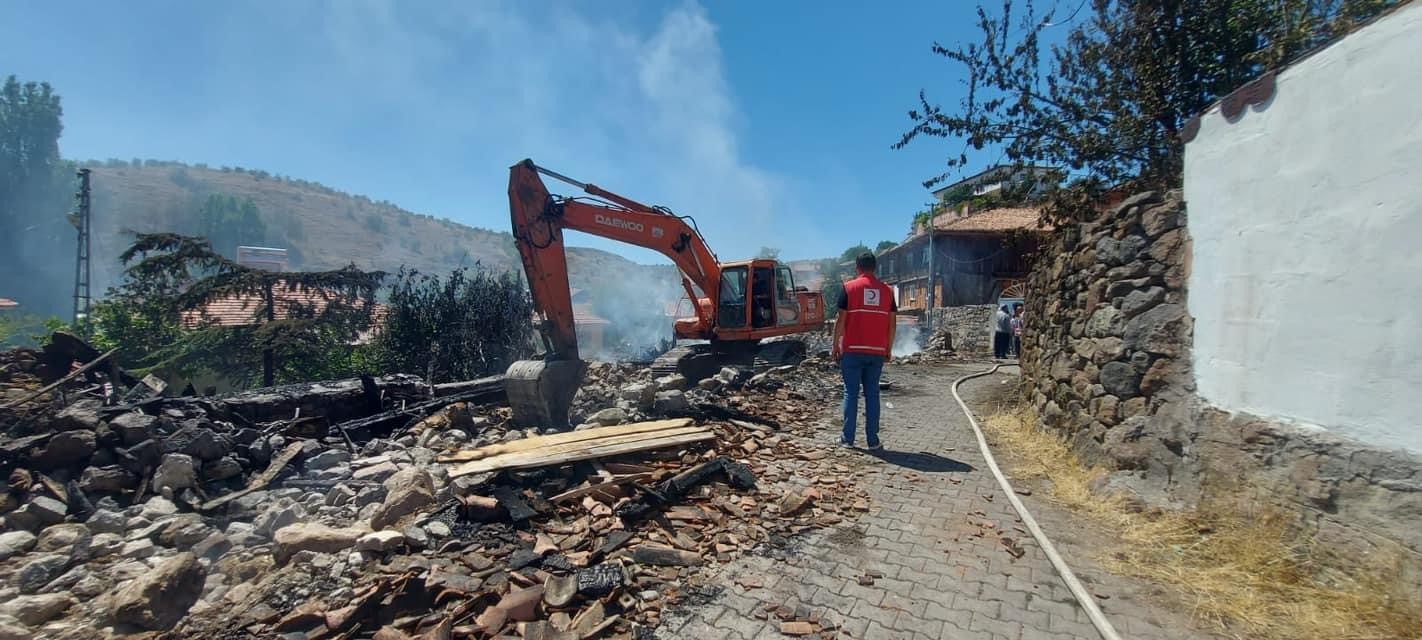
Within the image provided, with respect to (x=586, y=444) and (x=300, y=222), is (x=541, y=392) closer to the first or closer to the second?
(x=586, y=444)

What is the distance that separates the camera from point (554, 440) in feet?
16.9

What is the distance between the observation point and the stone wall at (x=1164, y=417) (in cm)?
261

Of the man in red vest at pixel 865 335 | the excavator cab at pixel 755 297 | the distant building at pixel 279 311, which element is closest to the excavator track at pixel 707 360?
the excavator cab at pixel 755 297

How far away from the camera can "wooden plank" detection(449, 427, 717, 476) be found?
443cm

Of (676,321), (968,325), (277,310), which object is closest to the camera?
(676,321)

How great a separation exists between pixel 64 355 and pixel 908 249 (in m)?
31.8

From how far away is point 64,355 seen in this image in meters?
7.44

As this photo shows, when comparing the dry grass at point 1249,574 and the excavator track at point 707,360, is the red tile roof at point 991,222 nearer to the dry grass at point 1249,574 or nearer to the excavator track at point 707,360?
the excavator track at point 707,360

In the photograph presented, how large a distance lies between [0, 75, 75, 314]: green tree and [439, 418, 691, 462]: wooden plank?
8582 centimetres

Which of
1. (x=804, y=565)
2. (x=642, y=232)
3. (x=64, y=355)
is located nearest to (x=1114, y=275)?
(x=804, y=565)

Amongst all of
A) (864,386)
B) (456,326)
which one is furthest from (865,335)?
(456,326)

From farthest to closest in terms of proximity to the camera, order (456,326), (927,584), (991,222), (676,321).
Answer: (991,222) < (456,326) < (676,321) < (927,584)

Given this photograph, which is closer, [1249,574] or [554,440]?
[1249,574]

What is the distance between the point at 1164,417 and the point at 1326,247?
154 centimetres
